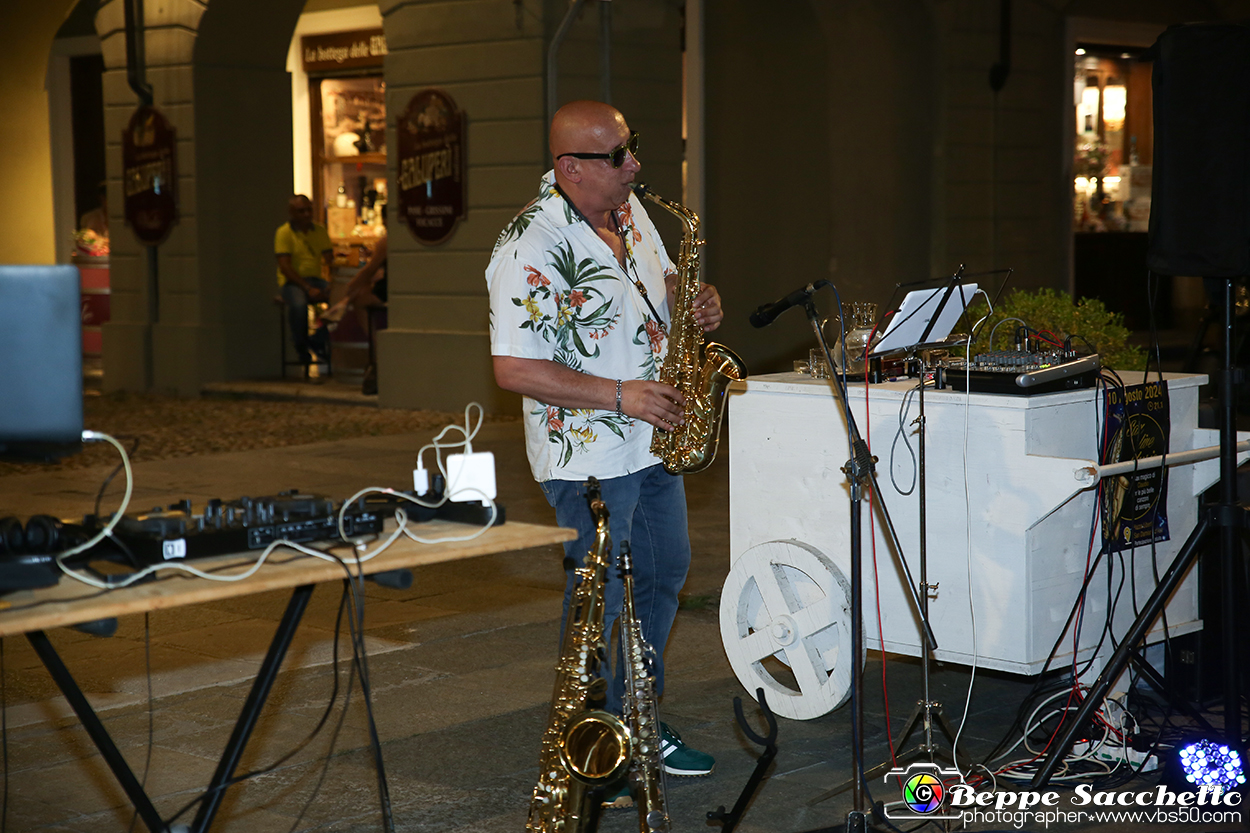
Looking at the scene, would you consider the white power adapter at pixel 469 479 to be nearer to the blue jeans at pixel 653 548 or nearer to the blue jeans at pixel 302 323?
the blue jeans at pixel 653 548

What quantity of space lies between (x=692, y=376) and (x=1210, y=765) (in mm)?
1802

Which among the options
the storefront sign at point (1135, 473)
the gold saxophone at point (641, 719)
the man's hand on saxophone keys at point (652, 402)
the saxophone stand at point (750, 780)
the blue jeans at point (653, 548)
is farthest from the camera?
the storefront sign at point (1135, 473)

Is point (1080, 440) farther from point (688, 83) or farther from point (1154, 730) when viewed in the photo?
point (688, 83)

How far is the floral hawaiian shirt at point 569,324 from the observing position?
394 centimetres

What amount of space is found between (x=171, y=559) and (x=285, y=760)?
1838 mm

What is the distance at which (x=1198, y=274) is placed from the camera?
390 centimetres

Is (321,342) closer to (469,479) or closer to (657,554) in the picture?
(657,554)

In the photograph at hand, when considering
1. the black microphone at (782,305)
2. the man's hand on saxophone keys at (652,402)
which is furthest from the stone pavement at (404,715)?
the black microphone at (782,305)

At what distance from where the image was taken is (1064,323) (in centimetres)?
525

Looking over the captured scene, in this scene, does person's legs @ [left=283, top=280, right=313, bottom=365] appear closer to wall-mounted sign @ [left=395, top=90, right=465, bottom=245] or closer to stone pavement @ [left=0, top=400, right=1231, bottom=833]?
wall-mounted sign @ [left=395, top=90, right=465, bottom=245]

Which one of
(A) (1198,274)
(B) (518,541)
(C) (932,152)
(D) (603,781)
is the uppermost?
(C) (932,152)

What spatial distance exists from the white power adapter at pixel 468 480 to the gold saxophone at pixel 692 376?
1.03 m

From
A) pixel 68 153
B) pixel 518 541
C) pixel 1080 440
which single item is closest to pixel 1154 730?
pixel 1080 440

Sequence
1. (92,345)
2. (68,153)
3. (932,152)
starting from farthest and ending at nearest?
1. (68,153)
2. (92,345)
3. (932,152)
